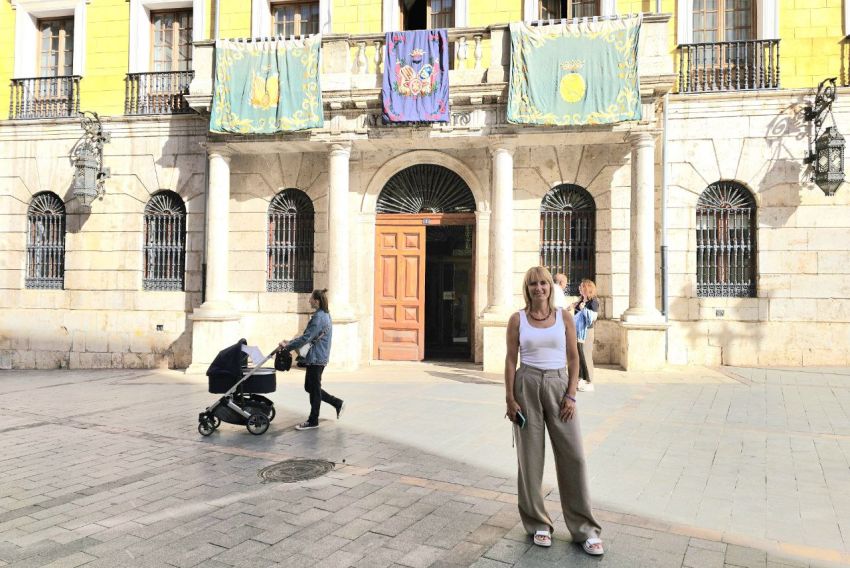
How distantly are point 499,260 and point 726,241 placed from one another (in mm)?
5038

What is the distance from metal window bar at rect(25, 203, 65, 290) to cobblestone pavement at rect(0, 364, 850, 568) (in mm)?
7128

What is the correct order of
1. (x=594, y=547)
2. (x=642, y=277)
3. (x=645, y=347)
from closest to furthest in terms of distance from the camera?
(x=594, y=547) < (x=645, y=347) < (x=642, y=277)

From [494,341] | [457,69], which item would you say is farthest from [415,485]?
[457,69]

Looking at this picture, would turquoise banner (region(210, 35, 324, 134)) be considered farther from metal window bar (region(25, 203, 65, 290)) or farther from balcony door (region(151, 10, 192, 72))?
metal window bar (region(25, 203, 65, 290))

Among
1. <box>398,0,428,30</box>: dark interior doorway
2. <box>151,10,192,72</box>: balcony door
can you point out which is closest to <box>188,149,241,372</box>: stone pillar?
<box>151,10,192,72</box>: balcony door

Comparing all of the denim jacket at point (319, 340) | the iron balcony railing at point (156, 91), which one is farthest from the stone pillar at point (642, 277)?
the iron balcony railing at point (156, 91)

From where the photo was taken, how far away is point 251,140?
12.6 m

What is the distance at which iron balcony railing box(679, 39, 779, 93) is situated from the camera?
481 inches

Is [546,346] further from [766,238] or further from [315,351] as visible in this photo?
[766,238]

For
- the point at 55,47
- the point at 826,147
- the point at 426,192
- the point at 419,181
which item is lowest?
the point at 426,192

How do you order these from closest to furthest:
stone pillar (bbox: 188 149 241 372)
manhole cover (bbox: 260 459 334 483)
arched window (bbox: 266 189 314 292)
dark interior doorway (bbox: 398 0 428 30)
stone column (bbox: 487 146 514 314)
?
manhole cover (bbox: 260 459 334 483), stone column (bbox: 487 146 514 314), stone pillar (bbox: 188 149 241 372), arched window (bbox: 266 189 314 292), dark interior doorway (bbox: 398 0 428 30)

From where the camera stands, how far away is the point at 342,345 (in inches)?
469

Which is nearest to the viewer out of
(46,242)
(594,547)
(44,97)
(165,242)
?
(594,547)

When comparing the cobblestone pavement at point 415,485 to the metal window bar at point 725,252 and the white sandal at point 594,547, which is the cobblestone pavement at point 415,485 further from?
the metal window bar at point 725,252
